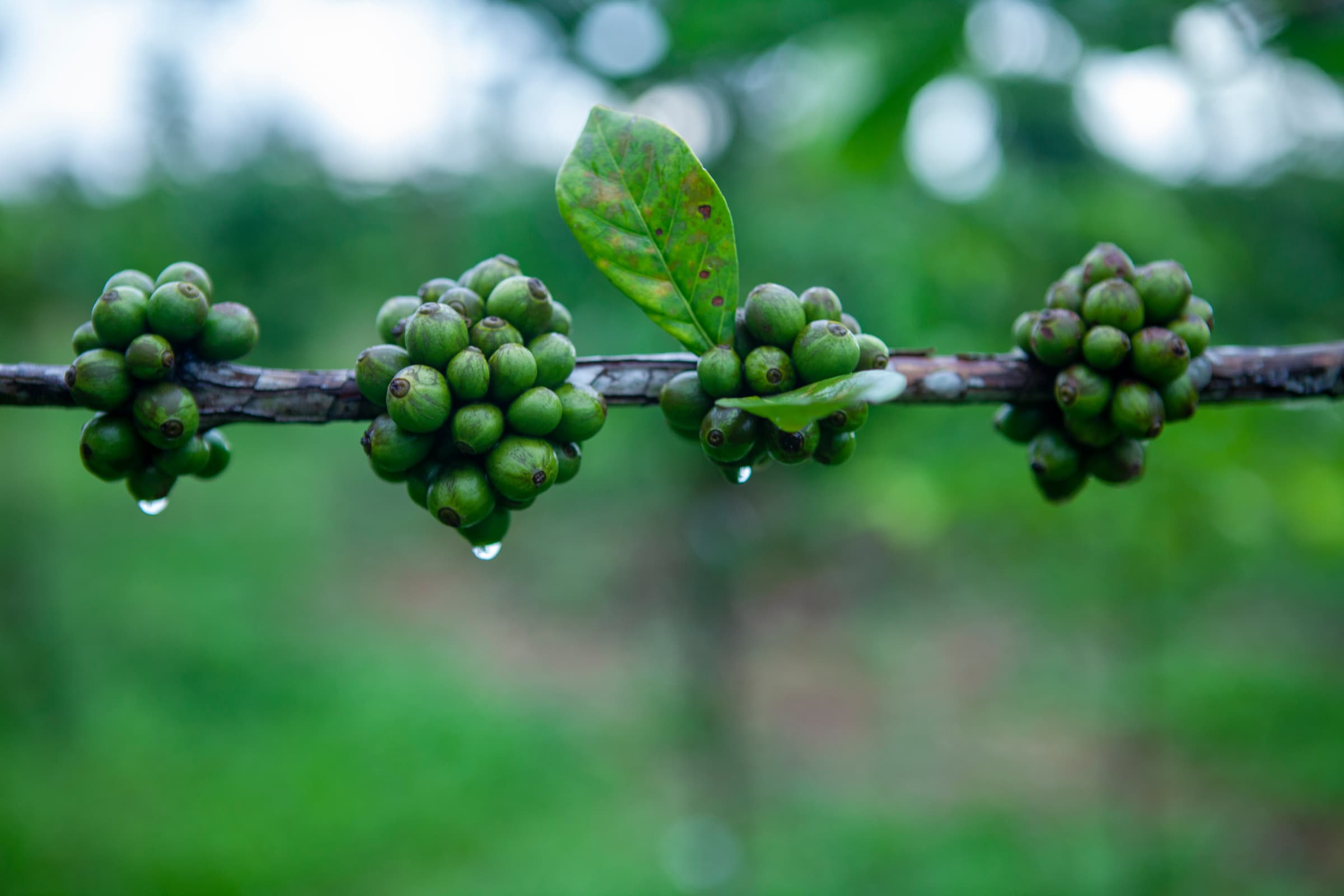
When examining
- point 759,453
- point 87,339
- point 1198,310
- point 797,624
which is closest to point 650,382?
point 759,453

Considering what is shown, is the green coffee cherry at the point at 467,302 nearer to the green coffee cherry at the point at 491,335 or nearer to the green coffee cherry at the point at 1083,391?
the green coffee cherry at the point at 491,335

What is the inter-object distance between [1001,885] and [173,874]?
765 centimetres

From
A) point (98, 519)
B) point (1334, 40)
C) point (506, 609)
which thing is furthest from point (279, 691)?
point (1334, 40)

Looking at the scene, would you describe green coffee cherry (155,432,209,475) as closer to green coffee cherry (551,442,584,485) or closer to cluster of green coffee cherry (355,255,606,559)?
cluster of green coffee cherry (355,255,606,559)

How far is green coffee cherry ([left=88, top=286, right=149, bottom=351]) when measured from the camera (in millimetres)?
1266

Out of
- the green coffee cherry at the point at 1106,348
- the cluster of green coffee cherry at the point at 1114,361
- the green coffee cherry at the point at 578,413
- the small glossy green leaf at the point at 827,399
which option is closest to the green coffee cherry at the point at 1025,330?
the cluster of green coffee cherry at the point at 1114,361

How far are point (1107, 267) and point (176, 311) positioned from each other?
160 centimetres

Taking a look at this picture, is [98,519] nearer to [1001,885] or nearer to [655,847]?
[655,847]

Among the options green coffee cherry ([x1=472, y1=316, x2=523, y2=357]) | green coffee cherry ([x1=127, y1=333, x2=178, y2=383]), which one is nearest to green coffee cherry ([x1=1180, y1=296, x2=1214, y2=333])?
green coffee cherry ([x1=472, y1=316, x2=523, y2=357])

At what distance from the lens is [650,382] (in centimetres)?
140

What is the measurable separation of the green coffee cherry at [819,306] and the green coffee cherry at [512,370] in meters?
0.45

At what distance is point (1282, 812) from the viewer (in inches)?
337

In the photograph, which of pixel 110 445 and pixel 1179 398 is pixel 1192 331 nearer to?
pixel 1179 398

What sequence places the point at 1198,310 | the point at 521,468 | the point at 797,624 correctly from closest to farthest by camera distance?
1. the point at 521,468
2. the point at 1198,310
3. the point at 797,624
